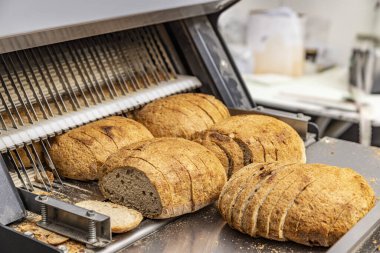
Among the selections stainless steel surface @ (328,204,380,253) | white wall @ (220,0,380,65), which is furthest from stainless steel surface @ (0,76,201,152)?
white wall @ (220,0,380,65)

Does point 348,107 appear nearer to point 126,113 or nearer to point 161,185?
point 126,113

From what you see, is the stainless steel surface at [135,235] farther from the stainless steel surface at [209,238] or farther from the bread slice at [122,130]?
the bread slice at [122,130]

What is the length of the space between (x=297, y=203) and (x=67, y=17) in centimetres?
67

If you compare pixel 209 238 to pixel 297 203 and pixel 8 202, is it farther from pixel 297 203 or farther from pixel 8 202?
pixel 8 202

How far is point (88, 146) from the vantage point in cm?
163

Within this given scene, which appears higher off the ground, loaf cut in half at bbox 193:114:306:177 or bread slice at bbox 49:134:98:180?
bread slice at bbox 49:134:98:180

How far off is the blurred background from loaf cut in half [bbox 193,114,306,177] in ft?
4.10

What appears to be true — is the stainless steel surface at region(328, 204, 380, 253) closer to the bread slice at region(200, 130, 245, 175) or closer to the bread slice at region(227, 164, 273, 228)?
the bread slice at region(227, 164, 273, 228)

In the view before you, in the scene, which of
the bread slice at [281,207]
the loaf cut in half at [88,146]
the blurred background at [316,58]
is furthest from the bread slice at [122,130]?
the blurred background at [316,58]

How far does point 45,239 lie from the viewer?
127 cm

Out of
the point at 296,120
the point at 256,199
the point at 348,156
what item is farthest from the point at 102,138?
the point at 348,156

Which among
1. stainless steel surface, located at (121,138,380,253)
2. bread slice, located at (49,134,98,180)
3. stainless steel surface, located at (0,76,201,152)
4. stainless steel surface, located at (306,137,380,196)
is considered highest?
stainless steel surface, located at (0,76,201,152)

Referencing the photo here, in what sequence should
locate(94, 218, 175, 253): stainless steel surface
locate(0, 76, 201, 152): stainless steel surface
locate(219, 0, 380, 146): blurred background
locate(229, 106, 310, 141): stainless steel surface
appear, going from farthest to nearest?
locate(219, 0, 380, 146): blurred background
locate(229, 106, 310, 141): stainless steel surface
locate(0, 76, 201, 152): stainless steel surface
locate(94, 218, 175, 253): stainless steel surface

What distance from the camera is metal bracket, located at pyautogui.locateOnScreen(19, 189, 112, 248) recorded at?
1239 mm
